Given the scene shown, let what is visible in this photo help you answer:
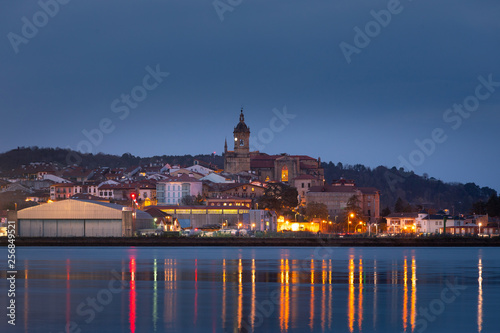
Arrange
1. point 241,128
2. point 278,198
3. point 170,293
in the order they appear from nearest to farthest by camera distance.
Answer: point 170,293, point 278,198, point 241,128

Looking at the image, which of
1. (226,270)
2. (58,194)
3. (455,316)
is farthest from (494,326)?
(58,194)

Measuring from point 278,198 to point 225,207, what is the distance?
12074 millimetres

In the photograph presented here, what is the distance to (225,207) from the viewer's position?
90125 mm

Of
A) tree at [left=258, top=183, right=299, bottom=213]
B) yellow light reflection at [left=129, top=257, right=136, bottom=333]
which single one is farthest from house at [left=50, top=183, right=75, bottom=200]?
yellow light reflection at [left=129, top=257, right=136, bottom=333]

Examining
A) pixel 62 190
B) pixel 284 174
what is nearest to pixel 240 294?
pixel 62 190

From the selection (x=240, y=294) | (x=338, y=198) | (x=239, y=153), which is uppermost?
(x=239, y=153)

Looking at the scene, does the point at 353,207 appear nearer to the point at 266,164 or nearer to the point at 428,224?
the point at 428,224

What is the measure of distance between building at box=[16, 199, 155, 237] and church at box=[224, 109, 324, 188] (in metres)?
56.0

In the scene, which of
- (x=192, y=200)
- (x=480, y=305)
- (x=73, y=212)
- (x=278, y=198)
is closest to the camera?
(x=480, y=305)

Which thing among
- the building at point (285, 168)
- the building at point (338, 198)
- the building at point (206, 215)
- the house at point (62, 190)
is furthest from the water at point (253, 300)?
the building at point (285, 168)

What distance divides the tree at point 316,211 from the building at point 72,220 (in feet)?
104

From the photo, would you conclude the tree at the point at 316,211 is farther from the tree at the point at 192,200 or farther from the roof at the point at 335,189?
the tree at the point at 192,200

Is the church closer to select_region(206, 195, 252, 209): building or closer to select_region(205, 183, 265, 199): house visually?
select_region(205, 183, 265, 199): house

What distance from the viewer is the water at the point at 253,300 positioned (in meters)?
19.2
